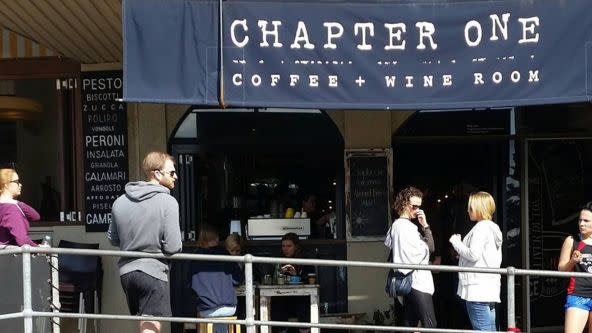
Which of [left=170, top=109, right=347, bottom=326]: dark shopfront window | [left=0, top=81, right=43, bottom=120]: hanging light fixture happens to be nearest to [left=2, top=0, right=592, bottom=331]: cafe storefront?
[left=170, top=109, right=347, bottom=326]: dark shopfront window

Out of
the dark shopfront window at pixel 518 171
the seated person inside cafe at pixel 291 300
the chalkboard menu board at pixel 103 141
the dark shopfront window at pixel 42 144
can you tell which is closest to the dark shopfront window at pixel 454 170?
the dark shopfront window at pixel 518 171

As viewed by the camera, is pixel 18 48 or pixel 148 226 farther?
pixel 18 48

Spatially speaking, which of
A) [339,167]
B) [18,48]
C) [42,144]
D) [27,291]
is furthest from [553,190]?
[18,48]

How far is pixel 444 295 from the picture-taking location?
9.75 m

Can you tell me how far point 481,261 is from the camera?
24.1 ft

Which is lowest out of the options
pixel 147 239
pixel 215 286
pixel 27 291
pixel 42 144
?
pixel 215 286

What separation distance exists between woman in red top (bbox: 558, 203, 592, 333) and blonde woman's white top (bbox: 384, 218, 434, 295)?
3.74 ft

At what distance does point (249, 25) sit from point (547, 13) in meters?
2.50

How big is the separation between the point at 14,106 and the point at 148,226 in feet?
13.0

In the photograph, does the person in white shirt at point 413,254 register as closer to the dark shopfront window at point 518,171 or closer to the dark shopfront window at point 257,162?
the dark shopfront window at point 257,162

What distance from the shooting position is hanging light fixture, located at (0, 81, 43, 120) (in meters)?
9.41

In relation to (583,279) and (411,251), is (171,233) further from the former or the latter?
(583,279)

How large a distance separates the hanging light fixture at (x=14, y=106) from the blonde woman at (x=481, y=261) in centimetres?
492

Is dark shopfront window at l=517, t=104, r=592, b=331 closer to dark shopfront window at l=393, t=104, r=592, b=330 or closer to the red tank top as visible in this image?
dark shopfront window at l=393, t=104, r=592, b=330
